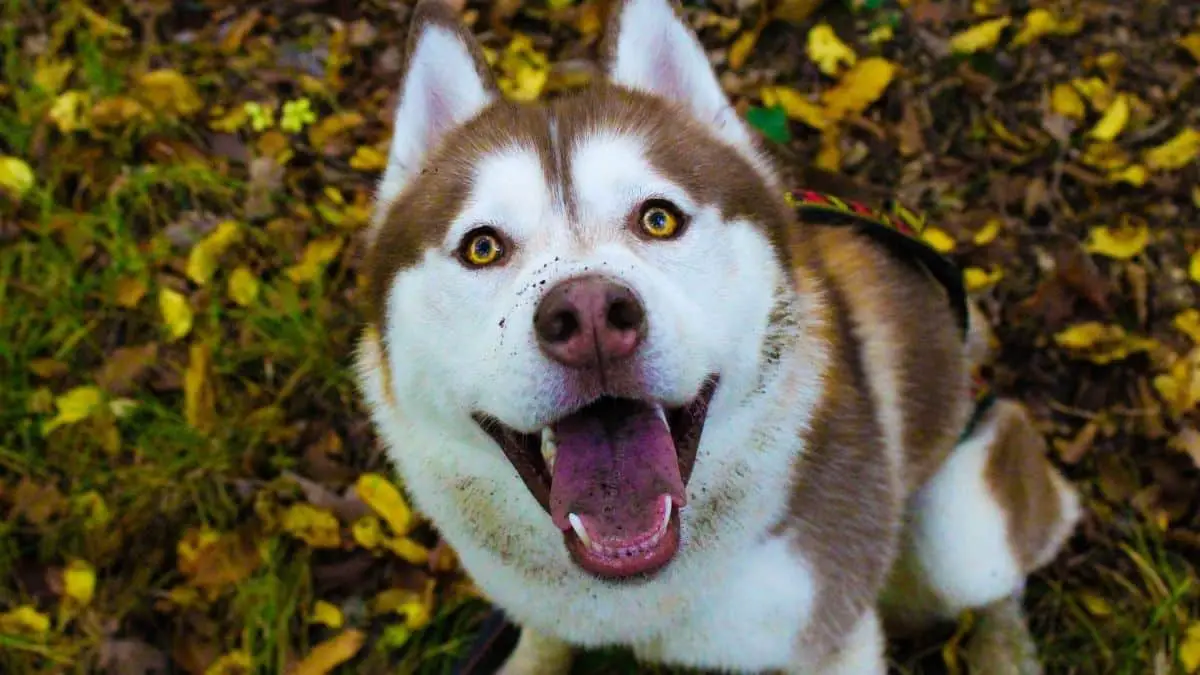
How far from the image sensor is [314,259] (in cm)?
339

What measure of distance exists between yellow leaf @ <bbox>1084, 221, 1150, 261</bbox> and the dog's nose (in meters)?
2.38

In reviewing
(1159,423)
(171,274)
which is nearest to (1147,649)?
(1159,423)

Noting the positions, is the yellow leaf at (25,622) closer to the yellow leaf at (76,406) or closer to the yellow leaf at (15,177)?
the yellow leaf at (76,406)

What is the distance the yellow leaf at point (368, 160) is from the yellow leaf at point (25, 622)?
182cm

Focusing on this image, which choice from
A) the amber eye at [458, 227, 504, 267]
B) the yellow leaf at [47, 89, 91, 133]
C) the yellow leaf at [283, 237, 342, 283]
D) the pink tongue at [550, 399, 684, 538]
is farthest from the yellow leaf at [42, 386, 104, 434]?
the pink tongue at [550, 399, 684, 538]

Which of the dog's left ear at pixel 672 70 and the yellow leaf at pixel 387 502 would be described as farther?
the yellow leaf at pixel 387 502

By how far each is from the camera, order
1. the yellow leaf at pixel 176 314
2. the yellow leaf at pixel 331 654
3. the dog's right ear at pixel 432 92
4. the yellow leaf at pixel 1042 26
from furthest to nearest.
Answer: the yellow leaf at pixel 1042 26
the yellow leaf at pixel 176 314
the yellow leaf at pixel 331 654
the dog's right ear at pixel 432 92

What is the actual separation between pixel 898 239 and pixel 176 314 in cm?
240

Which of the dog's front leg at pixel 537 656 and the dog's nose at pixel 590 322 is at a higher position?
the dog's nose at pixel 590 322

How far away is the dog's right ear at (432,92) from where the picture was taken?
1.90 metres

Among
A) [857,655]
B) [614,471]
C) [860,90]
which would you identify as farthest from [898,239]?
[860,90]

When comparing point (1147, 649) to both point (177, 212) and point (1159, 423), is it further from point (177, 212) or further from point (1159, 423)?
point (177, 212)

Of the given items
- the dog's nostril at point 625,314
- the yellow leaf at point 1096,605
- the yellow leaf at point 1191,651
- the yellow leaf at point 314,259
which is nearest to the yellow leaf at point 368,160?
the yellow leaf at point 314,259

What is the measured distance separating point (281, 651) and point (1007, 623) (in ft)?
6.55
